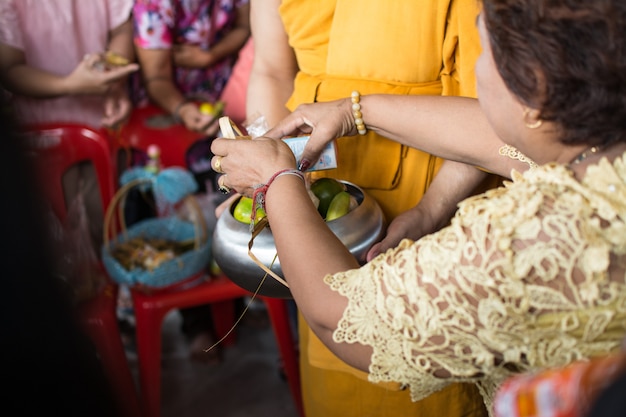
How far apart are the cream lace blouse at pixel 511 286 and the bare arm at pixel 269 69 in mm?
821

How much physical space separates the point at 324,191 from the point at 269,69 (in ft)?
1.66

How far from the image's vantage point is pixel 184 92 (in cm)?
291

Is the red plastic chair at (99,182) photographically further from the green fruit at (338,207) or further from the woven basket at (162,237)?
the green fruit at (338,207)

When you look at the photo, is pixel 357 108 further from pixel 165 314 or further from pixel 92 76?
pixel 92 76

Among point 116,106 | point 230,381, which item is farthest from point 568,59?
point 230,381

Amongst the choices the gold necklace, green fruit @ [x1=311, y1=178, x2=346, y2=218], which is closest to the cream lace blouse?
the gold necklace

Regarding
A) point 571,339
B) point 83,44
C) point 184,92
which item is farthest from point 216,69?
point 571,339

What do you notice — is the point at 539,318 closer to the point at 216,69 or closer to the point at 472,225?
the point at 472,225

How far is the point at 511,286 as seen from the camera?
85 centimetres

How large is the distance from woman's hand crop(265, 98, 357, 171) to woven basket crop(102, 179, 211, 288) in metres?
1.08

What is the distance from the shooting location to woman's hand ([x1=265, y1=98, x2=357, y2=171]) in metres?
1.33

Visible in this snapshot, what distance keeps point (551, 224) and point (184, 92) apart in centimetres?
232

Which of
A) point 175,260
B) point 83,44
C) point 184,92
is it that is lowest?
point 175,260

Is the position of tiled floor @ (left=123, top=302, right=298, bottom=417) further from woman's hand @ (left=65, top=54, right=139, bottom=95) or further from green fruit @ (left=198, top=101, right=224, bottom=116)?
woman's hand @ (left=65, top=54, right=139, bottom=95)
